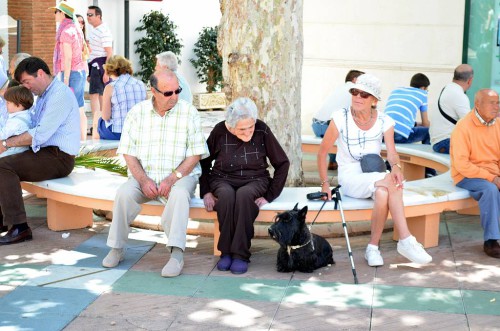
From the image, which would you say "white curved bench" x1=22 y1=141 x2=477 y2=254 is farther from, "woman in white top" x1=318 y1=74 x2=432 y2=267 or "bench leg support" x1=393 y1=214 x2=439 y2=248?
"woman in white top" x1=318 y1=74 x2=432 y2=267

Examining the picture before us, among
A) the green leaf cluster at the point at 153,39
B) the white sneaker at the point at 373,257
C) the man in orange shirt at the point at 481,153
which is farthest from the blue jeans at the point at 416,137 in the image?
the green leaf cluster at the point at 153,39

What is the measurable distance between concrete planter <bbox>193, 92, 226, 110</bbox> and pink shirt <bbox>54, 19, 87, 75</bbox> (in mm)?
9180

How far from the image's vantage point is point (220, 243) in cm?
713

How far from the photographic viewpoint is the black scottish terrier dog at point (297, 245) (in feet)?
22.2

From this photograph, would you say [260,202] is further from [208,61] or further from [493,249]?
[208,61]

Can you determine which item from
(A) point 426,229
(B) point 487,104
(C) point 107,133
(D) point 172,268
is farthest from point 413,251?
(C) point 107,133

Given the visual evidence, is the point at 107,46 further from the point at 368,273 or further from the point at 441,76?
the point at 368,273

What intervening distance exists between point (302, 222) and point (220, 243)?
709 mm

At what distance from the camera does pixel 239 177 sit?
733 centimetres

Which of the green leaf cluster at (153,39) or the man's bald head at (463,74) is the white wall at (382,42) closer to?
the man's bald head at (463,74)

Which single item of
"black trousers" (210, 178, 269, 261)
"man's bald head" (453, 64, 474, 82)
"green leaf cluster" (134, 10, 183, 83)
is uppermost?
"green leaf cluster" (134, 10, 183, 83)

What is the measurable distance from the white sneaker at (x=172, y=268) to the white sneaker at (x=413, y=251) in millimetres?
1747

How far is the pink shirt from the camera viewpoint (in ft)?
40.6

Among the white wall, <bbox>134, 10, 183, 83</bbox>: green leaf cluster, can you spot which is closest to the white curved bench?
the white wall
